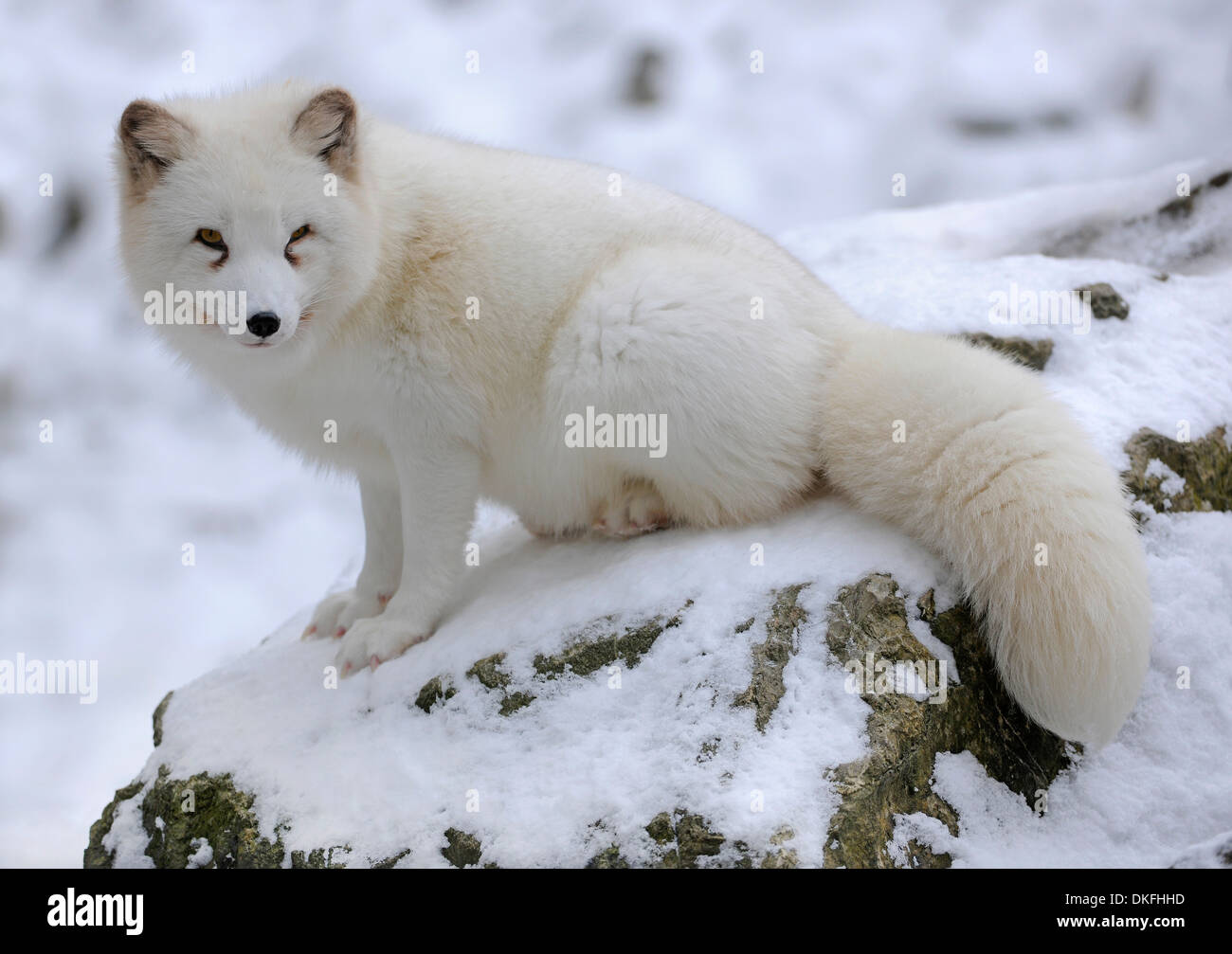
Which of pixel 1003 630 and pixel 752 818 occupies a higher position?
pixel 1003 630

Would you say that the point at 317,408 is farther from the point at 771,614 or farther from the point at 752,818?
the point at 752,818

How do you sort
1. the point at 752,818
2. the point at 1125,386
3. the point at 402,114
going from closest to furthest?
the point at 752,818, the point at 1125,386, the point at 402,114

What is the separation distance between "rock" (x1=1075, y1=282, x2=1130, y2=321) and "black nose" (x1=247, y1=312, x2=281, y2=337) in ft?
10.2

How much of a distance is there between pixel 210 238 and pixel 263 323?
31cm

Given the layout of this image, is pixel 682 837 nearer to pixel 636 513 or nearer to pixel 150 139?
pixel 636 513

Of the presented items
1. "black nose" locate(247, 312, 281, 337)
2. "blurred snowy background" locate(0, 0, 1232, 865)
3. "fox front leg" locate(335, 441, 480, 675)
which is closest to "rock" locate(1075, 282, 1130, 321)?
"fox front leg" locate(335, 441, 480, 675)

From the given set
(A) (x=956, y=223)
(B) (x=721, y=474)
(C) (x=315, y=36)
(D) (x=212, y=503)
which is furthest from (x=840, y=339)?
(C) (x=315, y=36)

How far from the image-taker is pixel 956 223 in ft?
18.9

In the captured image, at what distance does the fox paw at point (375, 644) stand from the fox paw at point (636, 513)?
67 centimetres

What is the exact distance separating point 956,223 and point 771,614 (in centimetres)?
375

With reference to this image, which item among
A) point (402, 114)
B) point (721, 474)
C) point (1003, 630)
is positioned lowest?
point (1003, 630)

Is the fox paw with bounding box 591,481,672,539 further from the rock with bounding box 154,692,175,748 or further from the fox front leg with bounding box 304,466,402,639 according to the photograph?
the rock with bounding box 154,692,175,748

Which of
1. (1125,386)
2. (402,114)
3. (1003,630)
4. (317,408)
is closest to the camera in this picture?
(1003,630)

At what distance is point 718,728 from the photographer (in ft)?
8.15
